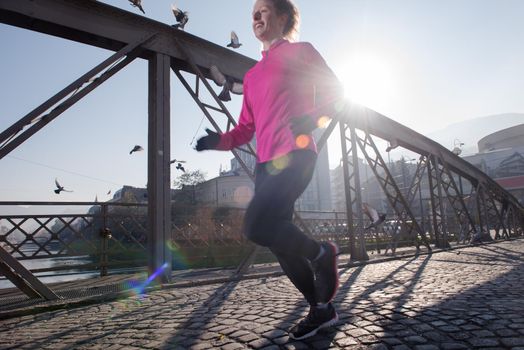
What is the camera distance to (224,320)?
7.84ft

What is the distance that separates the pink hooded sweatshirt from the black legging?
0.10m

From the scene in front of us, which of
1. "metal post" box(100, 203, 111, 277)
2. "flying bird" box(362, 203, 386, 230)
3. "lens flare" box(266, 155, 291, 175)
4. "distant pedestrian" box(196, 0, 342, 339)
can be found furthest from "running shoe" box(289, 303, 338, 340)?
"flying bird" box(362, 203, 386, 230)

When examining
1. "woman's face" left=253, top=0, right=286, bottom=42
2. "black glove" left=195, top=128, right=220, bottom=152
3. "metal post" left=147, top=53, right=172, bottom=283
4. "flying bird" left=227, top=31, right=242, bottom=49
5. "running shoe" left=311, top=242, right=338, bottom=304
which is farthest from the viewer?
"flying bird" left=227, top=31, right=242, bottom=49

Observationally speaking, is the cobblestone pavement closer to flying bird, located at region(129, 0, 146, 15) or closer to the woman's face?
the woman's face

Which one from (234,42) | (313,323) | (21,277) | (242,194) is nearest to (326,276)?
(313,323)

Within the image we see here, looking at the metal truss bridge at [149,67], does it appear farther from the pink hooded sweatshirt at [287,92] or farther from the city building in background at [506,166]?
the city building in background at [506,166]

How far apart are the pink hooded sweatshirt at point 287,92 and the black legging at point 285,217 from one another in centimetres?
10

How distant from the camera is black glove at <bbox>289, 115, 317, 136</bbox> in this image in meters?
1.93

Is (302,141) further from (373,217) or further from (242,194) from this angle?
(242,194)

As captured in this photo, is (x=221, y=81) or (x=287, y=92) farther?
(x=221, y=81)

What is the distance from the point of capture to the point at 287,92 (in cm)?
214

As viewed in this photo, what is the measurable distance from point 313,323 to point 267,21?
187cm

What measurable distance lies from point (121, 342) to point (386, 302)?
1923 mm

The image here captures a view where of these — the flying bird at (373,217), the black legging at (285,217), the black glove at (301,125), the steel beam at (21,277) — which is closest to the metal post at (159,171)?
the steel beam at (21,277)
